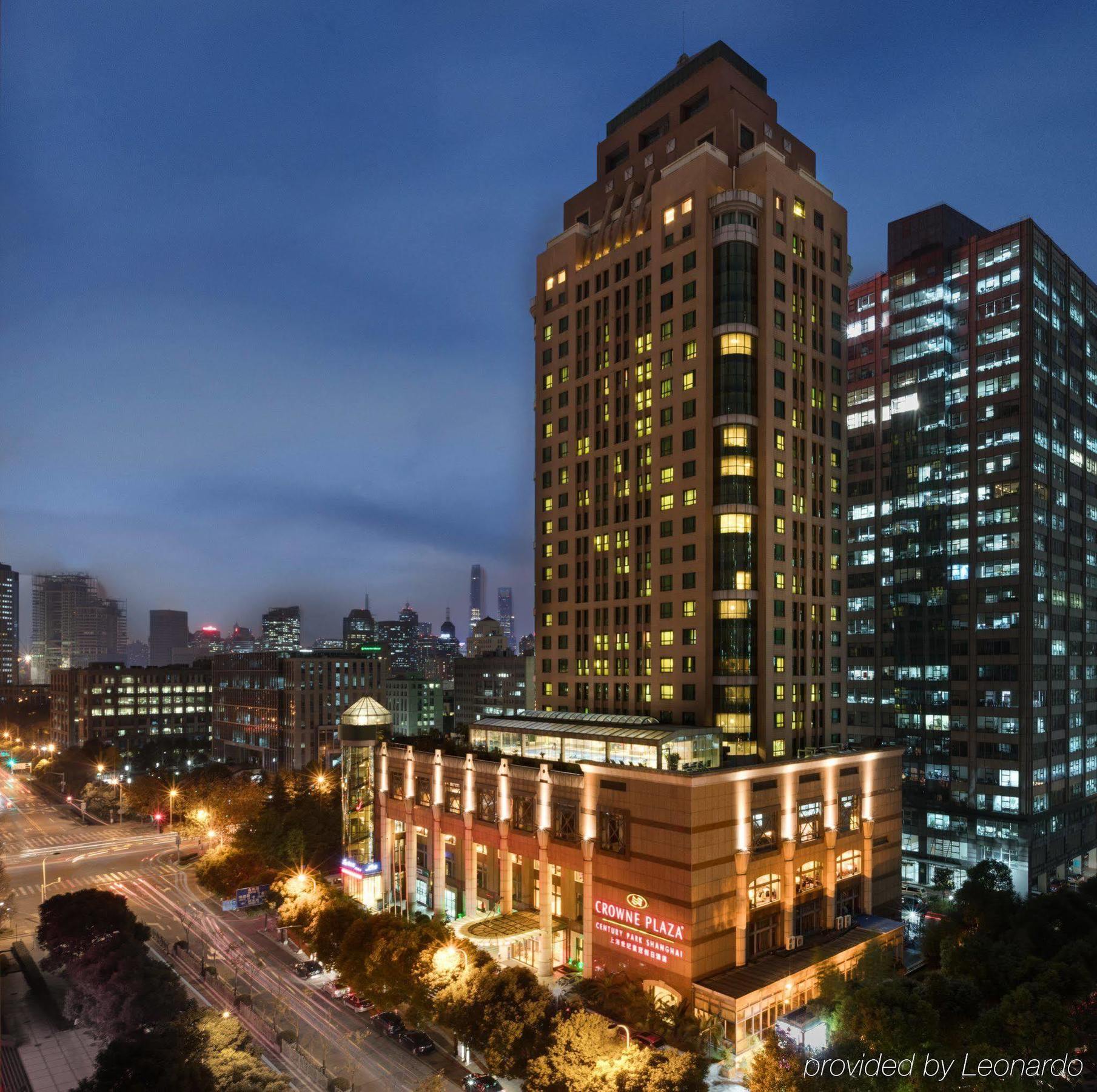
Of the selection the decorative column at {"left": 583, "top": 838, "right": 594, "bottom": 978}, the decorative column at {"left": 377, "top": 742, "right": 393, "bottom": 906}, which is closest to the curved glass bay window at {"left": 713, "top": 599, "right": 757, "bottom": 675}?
the decorative column at {"left": 583, "top": 838, "right": 594, "bottom": 978}

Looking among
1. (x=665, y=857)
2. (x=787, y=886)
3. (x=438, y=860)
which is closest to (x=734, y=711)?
(x=787, y=886)

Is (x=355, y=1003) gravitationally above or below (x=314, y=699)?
below

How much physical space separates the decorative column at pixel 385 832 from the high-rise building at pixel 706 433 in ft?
72.6

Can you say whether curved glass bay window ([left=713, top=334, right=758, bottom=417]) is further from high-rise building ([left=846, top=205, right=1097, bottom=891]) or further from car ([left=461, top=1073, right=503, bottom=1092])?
car ([left=461, top=1073, right=503, bottom=1092])

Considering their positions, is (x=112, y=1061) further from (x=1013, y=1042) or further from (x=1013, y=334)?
(x=1013, y=334)

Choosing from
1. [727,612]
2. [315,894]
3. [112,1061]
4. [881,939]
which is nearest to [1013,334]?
[727,612]

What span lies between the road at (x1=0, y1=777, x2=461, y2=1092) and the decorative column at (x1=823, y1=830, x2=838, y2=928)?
1441 inches

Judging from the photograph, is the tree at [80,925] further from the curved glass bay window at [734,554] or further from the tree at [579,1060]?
the curved glass bay window at [734,554]

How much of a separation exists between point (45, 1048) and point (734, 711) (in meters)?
67.6

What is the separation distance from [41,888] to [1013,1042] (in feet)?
375

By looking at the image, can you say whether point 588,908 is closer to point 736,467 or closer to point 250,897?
point 736,467

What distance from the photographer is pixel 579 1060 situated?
50719 millimetres

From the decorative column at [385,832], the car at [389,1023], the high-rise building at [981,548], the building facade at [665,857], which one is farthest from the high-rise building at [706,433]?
the high-rise building at [981,548]

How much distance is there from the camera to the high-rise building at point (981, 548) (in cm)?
11981
